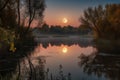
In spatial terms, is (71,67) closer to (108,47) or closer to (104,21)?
(108,47)

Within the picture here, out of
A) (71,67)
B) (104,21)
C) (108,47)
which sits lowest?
(71,67)

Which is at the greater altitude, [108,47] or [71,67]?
[108,47]

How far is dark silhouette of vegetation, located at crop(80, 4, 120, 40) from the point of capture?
181 ft

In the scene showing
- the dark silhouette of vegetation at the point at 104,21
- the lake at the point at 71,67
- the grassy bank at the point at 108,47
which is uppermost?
the dark silhouette of vegetation at the point at 104,21

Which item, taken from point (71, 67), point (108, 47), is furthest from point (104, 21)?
point (71, 67)

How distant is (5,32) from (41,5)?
2593 centimetres

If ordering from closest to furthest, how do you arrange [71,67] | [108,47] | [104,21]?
[71,67] < [108,47] < [104,21]

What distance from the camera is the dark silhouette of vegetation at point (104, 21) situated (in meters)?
55.2

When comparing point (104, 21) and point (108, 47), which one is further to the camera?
point (104, 21)

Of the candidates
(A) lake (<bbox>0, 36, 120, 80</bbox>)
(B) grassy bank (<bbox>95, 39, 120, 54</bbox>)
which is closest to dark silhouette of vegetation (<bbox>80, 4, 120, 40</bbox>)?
(B) grassy bank (<bbox>95, 39, 120, 54</bbox>)

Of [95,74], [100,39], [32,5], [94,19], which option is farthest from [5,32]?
[94,19]

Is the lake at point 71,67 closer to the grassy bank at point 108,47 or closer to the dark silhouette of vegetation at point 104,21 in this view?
the grassy bank at point 108,47

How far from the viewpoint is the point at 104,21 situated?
5928cm

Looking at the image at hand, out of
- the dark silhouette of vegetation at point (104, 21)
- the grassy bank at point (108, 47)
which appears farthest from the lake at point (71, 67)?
the dark silhouette of vegetation at point (104, 21)
